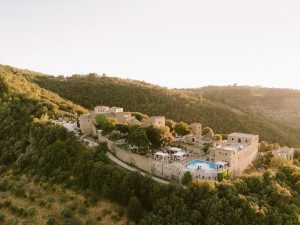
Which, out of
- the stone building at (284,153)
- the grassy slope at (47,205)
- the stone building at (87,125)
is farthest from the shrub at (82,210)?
the stone building at (284,153)

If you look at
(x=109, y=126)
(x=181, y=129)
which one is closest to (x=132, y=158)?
(x=109, y=126)

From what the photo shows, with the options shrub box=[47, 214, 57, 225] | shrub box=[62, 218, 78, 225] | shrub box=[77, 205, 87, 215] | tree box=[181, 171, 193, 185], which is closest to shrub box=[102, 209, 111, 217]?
shrub box=[77, 205, 87, 215]

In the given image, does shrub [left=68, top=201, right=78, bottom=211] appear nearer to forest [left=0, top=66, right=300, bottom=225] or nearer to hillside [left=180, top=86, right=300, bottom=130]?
forest [left=0, top=66, right=300, bottom=225]

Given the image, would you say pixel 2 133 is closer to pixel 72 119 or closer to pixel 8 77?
pixel 72 119

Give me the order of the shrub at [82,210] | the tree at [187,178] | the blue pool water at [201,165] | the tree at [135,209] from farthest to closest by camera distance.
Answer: the shrub at [82,210] < the blue pool water at [201,165] < the tree at [187,178] < the tree at [135,209]

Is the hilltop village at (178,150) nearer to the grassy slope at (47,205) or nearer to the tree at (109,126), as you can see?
the tree at (109,126)

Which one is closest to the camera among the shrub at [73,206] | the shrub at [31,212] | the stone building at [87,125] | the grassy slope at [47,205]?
the grassy slope at [47,205]
